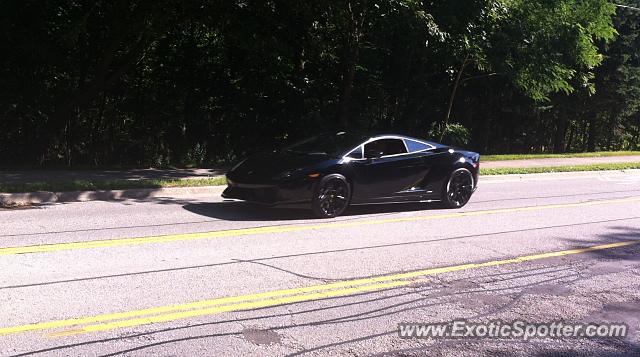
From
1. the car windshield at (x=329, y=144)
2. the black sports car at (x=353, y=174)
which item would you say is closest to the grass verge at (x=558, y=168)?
the black sports car at (x=353, y=174)

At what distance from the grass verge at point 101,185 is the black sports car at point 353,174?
268cm

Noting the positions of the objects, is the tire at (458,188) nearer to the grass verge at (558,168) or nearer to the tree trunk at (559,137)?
the grass verge at (558,168)

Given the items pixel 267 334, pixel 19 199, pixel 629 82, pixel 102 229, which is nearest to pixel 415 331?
pixel 267 334

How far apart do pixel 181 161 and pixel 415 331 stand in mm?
14469

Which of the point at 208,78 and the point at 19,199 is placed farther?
the point at 208,78

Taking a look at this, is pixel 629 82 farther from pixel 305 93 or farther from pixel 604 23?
pixel 305 93

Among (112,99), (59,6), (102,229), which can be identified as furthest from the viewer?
(112,99)

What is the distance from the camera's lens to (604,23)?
2170 cm

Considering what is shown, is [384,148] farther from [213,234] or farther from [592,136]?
[592,136]

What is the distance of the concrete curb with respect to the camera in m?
10.4

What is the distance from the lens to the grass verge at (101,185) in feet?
35.8

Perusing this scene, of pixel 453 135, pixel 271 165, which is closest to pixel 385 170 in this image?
pixel 271 165

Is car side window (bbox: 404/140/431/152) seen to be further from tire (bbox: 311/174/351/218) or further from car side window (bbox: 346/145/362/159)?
tire (bbox: 311/174/351/218)

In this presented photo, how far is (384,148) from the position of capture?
10664 mm
